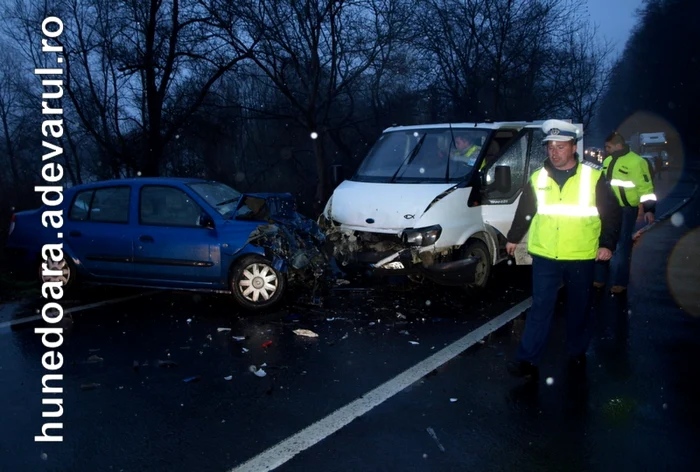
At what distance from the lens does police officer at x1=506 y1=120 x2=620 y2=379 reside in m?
4.82

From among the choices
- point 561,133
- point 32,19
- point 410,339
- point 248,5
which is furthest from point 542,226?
point 32,19

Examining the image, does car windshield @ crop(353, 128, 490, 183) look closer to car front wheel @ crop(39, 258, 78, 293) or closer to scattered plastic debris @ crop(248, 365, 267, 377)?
scattered plastic debris @ crop(248, 365, 267, 377)

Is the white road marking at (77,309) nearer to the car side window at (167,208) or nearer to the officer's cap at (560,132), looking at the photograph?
the car side window at (167,208)

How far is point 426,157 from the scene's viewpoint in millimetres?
8273

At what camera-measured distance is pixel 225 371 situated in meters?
5.20

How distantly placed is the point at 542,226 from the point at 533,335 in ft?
2.93

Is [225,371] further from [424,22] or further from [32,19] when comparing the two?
[424,22]

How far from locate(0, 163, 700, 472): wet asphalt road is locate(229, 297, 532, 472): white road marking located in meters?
0.07

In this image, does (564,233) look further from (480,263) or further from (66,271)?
(66,271)

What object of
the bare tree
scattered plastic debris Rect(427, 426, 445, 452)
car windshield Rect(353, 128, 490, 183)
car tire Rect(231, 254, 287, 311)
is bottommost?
scattered plastic debris Rect(427, 426, 445, 452)

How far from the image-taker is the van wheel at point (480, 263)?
7.62 m

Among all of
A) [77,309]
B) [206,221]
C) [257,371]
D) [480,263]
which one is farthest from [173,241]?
[480,263]

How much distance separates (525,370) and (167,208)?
480 centimetres

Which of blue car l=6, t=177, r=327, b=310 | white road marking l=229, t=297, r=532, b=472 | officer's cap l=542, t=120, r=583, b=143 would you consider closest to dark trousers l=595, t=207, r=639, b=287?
white road marking l=229, t=297, r=532, b=472
